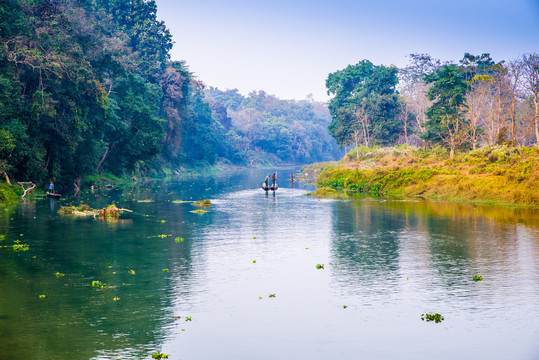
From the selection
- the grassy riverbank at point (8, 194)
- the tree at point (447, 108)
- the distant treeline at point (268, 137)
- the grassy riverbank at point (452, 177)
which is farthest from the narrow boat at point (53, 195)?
the distant treeline at point (268, 137)

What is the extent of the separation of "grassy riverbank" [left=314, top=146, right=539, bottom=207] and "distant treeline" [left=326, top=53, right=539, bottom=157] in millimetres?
5494

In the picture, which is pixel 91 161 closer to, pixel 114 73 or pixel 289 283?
pixel 114 73

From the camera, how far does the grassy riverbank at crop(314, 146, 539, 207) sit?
38156 mm

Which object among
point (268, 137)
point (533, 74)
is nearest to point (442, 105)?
point (533, 74)

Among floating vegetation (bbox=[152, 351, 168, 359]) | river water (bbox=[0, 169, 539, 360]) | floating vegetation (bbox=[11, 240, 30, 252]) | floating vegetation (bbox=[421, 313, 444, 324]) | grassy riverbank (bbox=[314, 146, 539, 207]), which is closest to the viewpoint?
floating vegetation (bbox=[152, 351, 168, 359])

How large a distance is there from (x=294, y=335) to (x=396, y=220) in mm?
20289

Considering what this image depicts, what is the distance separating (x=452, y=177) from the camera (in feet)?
147

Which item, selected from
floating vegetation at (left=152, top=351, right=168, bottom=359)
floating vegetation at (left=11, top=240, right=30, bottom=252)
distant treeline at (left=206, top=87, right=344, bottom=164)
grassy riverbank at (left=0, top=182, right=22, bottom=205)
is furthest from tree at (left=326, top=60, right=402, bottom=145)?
floating vegetation at (left=152, top=351, right=168, bottom=359)

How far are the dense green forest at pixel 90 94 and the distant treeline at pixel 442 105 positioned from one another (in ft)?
93.8

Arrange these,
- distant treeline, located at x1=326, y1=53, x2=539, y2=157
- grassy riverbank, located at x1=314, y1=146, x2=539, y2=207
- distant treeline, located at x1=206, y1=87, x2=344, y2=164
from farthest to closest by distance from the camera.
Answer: distant treeline, located at x1=206, y1=87, x2=344, y2=164, distant treeline, located at x1=326, y1=53, x2=539, y2=157, grassy riverbank, located at x1=314, y1=146, x2=539, y2=207

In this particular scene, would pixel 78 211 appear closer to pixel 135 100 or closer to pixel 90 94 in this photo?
pixel 90 94

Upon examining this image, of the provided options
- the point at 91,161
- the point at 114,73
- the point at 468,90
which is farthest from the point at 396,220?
the point at 468,90

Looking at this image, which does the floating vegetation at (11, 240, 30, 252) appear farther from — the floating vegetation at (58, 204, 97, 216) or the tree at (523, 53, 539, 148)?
the tree at (523, 53, 539, 148)

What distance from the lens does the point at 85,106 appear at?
47781mm
